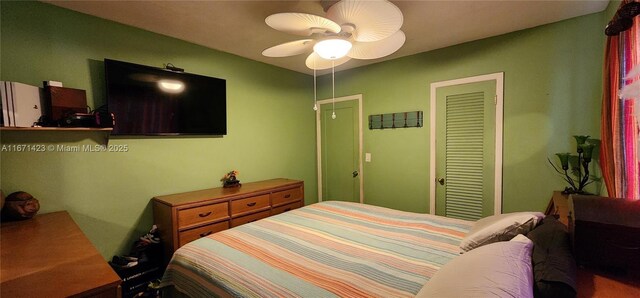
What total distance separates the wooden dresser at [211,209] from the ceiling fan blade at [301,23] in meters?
1.71

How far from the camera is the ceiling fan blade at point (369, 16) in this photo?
4.61 ft

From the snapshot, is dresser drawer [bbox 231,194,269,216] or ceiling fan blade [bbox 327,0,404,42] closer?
ceiling fan blade [bbox 327,0,404,42]

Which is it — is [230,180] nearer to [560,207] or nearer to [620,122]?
[560,207]

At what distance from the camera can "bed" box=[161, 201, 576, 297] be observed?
3.81 feet

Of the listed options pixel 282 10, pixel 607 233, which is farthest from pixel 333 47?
pixel 607 233

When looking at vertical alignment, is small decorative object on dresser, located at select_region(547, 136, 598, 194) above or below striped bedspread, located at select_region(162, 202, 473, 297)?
above

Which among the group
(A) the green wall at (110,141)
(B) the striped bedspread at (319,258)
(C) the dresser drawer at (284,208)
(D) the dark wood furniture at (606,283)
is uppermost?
(A) the green wall at (110,141)

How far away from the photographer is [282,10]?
2.04 meters

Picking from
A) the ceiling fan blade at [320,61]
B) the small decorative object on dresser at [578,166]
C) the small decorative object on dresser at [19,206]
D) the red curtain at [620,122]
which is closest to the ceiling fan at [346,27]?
the ceiling fan blade at [320,61]

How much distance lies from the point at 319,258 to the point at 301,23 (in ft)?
4.50

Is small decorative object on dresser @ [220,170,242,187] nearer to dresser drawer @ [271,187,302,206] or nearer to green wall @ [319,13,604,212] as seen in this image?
dresser drawer @ [271,187,302,206]

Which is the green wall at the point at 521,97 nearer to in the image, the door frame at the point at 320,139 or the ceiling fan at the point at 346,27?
the door frame at the point at 320,139

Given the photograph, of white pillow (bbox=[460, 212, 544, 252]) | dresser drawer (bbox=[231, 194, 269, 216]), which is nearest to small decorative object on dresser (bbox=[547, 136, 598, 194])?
white pillow (bbox=[460, 212, 544, 252])

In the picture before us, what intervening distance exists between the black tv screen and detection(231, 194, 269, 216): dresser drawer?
33.3 inches
